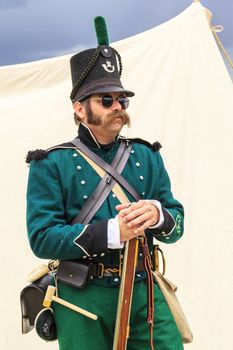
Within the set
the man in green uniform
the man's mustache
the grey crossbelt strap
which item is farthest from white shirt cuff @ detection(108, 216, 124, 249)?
the man's mustache

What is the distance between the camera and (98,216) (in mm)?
1750

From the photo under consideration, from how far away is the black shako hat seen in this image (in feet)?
6.00

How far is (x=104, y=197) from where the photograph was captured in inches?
69.3

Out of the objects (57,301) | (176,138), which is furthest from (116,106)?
(176,138)

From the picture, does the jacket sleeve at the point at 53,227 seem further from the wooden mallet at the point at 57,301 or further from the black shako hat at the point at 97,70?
the black shako hat at the point at 97,70

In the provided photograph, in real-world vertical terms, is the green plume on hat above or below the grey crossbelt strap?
above

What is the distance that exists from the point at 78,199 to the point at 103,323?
0.38 m

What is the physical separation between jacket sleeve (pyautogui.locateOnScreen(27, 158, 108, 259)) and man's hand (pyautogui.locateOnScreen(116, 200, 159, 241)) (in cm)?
6

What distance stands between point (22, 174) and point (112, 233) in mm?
2194

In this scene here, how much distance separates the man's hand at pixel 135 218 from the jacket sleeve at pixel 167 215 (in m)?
0.09

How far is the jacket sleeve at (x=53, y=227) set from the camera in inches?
65.1

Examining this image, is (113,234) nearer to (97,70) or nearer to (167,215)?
(167,215)

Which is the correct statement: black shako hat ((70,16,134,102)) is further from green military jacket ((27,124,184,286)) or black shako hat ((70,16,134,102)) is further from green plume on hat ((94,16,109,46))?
green military jacket ((27,124,184,286))

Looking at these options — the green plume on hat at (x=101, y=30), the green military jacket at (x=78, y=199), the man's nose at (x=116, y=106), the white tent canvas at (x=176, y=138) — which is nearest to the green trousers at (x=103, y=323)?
the green military jacket at (x=78, y=199)
